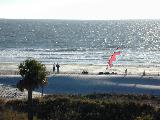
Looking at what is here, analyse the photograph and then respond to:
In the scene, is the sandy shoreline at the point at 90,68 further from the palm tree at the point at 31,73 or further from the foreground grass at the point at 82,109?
the palm tree at the point at 31,73

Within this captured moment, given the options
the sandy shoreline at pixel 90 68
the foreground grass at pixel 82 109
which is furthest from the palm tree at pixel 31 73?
the sandy shoreline at pixel 90 68

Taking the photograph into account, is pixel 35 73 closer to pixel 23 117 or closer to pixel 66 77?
pixel 23 117

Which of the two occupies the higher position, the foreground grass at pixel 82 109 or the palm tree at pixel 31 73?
the palm tree at pixel 31 73

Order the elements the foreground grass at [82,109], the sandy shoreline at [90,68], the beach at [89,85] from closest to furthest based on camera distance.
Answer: the foreground grass at [82,109], the beach at [89,85], the sandy shoreline at [90,68]

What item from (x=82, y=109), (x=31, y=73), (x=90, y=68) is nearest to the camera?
(x=31, y=73)

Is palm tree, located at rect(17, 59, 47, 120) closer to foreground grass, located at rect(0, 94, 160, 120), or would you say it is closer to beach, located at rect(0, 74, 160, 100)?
foreground grass, located at rect(0, 94, 160, 120)

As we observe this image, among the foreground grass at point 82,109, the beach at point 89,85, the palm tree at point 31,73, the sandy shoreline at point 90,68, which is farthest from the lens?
the sandy shoreline at point 90,68

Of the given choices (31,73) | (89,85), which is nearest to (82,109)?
(31,73)

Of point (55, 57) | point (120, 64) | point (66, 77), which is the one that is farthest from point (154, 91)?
point (55, 57)

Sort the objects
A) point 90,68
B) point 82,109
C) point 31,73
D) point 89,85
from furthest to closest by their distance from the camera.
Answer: point 90,68 → point 89,85 → point 82,109 → point 31,73

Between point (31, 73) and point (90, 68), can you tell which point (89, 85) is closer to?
point (90, 68)

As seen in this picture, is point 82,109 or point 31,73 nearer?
point 31,73

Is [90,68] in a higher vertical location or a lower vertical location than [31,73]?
lower

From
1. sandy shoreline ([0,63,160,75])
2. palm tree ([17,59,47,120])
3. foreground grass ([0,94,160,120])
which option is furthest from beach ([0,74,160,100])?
palm tree ([17,59,47,120])
